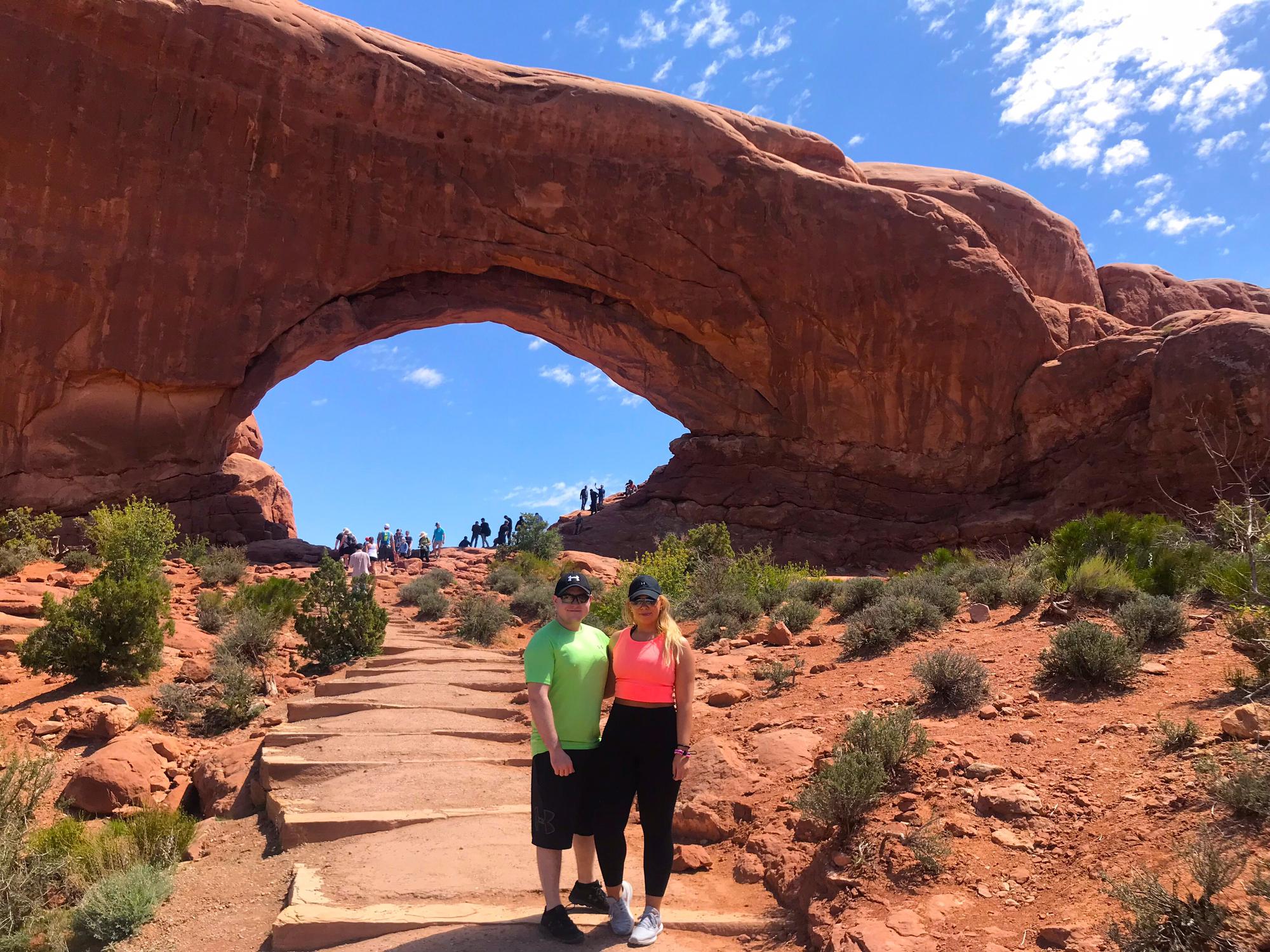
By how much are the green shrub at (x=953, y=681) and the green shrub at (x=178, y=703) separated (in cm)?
733

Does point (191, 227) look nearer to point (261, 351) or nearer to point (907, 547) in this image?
point (261, 351)

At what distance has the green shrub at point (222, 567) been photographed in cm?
1542

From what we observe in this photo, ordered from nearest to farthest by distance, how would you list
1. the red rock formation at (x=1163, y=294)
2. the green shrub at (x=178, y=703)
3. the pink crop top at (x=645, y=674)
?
the pink crop top at (x=645, y=674) → the green shrub at (x=178, y=703) → the red rock formation at (x=1163, y=294)

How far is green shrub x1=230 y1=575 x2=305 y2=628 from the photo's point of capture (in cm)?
1252

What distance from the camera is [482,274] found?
2283cm

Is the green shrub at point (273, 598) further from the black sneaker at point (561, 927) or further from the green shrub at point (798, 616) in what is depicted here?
the black sneaker at point (561, 927)

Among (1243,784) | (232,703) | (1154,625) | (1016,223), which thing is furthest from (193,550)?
(1016,223)

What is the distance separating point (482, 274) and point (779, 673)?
1777 cm

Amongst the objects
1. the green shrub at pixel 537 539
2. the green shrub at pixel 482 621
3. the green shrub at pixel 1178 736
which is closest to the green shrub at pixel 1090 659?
the green shrub at pixel 1178 736

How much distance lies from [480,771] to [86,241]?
57.1ft

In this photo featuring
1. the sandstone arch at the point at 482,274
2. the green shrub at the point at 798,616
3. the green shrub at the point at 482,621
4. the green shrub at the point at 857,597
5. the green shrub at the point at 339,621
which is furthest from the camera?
the sandstone arch at the point at 482,274

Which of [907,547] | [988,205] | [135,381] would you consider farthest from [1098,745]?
[988,205]

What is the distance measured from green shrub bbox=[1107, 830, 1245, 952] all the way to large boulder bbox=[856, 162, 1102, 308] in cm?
2629

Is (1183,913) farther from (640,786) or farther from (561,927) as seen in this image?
(561,927)
